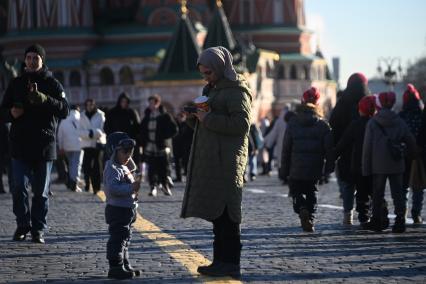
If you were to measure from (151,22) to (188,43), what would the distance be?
581 inches

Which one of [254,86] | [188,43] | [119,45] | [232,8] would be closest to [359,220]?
[188,43]

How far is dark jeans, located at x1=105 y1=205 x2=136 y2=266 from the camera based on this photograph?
11141 mm

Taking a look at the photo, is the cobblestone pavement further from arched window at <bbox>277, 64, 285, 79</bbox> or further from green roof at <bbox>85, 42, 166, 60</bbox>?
arched window at <bbox>277, 64, 285, 79</bbox>

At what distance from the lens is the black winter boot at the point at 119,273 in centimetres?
1103

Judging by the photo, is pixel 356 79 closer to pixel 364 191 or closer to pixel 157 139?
pixel 364 191

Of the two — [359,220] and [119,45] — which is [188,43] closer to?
[119,45]

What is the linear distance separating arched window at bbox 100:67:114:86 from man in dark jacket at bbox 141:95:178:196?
68.8 meters

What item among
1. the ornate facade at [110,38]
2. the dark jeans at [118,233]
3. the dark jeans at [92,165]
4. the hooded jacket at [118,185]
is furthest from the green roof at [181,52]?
the dark jeans at [118,233]

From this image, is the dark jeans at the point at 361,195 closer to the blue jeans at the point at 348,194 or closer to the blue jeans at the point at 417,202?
the blue jeans at the point at 348,194

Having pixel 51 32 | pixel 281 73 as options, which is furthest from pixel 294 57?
pixel 51 32

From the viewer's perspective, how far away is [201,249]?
43.8ft

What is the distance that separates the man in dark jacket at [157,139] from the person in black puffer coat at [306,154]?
8.59m

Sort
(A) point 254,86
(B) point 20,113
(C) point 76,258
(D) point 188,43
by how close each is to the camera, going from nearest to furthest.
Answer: (C) point 76,258
(B) point 20,113
(D) point 188,43
(A) point 254,86

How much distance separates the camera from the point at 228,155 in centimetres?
1120
